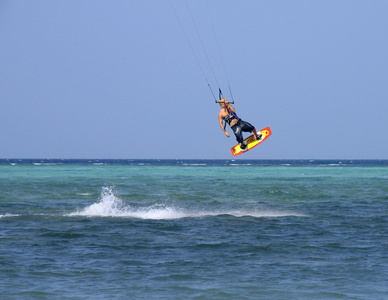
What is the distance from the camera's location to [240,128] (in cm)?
1984

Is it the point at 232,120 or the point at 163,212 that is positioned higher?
the point at 232,120

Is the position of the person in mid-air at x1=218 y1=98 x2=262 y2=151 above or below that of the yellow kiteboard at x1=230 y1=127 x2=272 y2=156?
above

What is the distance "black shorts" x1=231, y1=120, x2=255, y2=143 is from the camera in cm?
1973

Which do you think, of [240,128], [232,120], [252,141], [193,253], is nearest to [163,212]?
[252,141]

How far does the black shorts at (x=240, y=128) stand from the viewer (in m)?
19.7

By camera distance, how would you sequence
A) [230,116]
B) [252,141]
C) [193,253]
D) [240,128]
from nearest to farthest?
[193,253] → [230,116] → [240,128] → [252,141]

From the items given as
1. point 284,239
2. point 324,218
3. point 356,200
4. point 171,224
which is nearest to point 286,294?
point 284,239

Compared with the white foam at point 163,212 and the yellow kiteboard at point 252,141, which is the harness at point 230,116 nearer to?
the yellow kiteboard at point 252,141

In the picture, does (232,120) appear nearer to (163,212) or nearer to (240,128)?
(240,128)

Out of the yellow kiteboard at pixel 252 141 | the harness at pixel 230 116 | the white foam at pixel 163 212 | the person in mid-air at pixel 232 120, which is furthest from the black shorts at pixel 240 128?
the white foam at pixel 163 212

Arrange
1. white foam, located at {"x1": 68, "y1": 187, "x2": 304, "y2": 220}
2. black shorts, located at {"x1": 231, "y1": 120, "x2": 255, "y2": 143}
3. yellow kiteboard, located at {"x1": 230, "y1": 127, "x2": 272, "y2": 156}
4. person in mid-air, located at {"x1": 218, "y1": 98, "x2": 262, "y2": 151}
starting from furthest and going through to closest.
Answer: white foam, located at {"x1": 68, "y1": 187, "x2": 304, "y2": 220}
yellow kiteboard, located at {"x1": 230, "y1": 127, "x2": 272, "y2": 156}
black shorts, located at {"x1": 231, "y1": 120, "x2": 255, "y2": 143}
person in mid-air, located at {"x1": 218, "y1": 98, "x2": 262, "y2": 151}

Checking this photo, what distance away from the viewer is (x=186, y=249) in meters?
15.1

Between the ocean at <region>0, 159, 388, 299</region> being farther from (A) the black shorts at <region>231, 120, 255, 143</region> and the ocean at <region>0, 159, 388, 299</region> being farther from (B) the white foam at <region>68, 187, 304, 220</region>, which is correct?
(A) the black shorts at <region>231, 120, 255, 143</region>

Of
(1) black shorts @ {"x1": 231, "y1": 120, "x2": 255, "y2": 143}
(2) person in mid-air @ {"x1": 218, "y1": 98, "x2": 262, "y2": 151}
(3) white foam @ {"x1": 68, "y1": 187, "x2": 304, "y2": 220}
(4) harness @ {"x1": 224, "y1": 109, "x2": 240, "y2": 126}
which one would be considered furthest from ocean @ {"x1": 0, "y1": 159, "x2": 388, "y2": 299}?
(4) harness @ {"x1": 224, "y1": 109, "x2": 240, "y2": 126}
